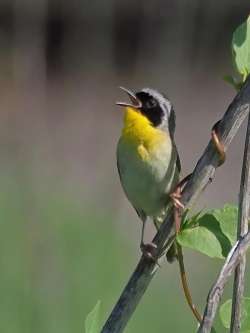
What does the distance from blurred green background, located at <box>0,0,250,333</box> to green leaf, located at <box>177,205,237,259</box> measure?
141cm

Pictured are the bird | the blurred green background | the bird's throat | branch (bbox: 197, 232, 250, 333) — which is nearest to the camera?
branch (bbox: 197, 232, 250, 333)

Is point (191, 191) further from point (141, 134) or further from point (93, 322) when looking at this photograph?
point (141, 134)

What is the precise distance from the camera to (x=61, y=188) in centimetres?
332

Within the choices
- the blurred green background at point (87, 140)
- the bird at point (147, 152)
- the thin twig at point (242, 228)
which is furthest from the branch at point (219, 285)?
the blurred green background at point (87, 140)

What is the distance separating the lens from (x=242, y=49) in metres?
0.97

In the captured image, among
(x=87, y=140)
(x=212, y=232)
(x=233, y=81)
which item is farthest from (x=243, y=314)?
(x=87, y=140)

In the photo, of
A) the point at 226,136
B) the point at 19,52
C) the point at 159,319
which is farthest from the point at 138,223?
the point at 226,136

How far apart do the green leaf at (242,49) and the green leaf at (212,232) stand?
0.11 m

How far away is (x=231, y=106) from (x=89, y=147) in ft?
16.3

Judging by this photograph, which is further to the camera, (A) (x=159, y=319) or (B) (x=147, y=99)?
(A) (x=159, y=319)

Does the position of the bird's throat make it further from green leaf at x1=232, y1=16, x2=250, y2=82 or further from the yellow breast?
green leaf at x1=232, y1=16, x2=250, y2=82

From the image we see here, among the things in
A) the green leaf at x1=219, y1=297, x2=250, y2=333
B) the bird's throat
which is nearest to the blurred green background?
the bird's throat

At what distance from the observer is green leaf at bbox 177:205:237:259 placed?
98 cm

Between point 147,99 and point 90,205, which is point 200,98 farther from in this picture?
point 147,99
